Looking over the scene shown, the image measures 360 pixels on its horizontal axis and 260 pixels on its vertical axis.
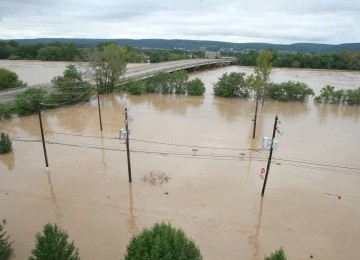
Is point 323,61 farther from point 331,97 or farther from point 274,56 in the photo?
point 331,97

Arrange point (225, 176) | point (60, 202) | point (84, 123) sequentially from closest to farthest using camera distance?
point (60, 202) → point (225, 176) → point (84, 123)

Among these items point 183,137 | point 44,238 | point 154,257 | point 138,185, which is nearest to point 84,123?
point 183,137

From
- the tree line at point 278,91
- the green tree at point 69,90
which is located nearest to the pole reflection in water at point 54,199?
the green tree at point 69,90

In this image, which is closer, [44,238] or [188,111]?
[44,238]

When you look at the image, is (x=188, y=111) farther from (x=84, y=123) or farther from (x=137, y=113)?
(x=84, y=123)

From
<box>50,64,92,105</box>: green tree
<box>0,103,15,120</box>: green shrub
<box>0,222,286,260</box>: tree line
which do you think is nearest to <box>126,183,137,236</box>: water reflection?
<box>0,222,286,260</box>: tree line

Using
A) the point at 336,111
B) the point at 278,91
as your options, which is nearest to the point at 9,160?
the point at 278,91
